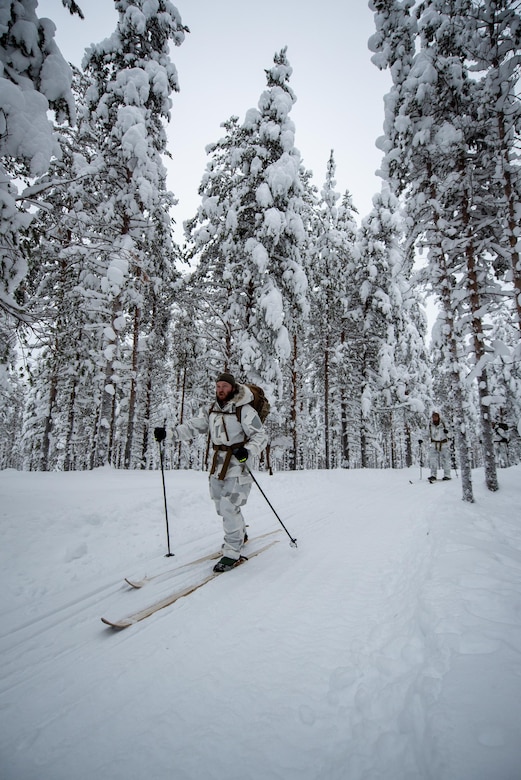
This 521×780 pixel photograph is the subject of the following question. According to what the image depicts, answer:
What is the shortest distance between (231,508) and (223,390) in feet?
5.66

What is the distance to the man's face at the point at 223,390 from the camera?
4961 millimetres

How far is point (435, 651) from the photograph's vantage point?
2.13 metres

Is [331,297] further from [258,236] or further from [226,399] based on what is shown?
[226,399]

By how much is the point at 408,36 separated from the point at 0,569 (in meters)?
15.8

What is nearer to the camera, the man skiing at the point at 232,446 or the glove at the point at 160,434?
the man skiing at the point at 232,446

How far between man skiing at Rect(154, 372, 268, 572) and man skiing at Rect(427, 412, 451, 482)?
444 inches

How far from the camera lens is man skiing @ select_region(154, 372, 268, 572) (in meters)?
4.66

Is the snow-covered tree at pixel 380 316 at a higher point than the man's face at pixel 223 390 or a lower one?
higher

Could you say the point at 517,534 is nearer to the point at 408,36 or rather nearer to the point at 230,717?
the point at 230,717

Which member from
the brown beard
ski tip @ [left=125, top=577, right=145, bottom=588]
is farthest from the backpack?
ski tip @ [left=125, top=577, right=145, bottom=588]

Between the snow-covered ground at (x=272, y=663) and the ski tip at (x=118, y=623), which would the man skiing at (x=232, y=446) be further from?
the ski tip at (x=118, y=623)

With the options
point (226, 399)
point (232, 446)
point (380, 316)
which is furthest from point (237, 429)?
point (380, 316)

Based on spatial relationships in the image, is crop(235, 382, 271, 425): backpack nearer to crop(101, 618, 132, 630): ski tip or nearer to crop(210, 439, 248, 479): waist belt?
crop(210, 439, 248, 479): waist belt

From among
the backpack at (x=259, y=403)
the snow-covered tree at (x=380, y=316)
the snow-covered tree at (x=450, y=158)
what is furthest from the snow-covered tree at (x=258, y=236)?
the snow-covered tree at (x=380, y=316)
